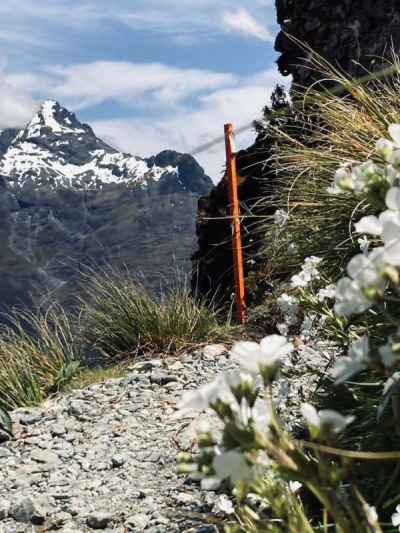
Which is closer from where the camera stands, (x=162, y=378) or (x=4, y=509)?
(x=4, y=509)

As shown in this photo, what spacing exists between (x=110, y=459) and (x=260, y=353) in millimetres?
2411

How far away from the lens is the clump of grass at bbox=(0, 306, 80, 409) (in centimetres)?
427

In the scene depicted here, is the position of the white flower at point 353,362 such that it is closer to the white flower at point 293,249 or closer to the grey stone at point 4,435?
the white flower at point 293,249

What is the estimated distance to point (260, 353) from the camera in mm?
831

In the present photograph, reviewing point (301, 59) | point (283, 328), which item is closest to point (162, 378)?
point (283, 328)

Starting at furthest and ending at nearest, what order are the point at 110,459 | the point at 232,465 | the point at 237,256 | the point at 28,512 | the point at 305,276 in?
the point at 237,256, the point at 110,459, the point at 28,512, the point at 305,276, the point at 232,465

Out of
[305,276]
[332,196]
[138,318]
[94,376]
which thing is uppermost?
[332,196]

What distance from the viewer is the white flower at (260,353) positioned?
821 millimetres

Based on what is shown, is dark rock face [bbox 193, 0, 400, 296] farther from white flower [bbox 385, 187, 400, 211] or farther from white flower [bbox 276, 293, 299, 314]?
white flower [bbox 385, 187, 400, 211]

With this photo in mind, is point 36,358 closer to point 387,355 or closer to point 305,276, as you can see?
point 305,276

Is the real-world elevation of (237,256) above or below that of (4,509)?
above

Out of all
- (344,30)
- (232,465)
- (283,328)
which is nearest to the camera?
(232,465)

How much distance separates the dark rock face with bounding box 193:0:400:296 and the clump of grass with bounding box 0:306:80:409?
1722mm

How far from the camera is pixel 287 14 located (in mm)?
7965
